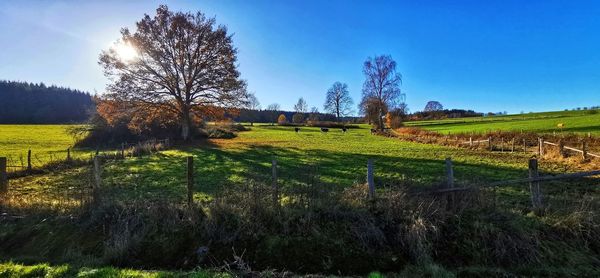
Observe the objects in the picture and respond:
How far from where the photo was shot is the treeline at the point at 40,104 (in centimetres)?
9950

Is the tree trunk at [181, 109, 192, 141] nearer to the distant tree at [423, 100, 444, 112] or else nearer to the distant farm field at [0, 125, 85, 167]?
the distant farm field at [0, 125, 85, 167]

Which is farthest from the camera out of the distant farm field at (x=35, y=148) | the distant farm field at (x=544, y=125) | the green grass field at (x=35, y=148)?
the distant farm field at (x=544, y=125)

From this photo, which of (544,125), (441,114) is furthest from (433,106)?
(544,125)

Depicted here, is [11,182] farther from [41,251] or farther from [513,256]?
[513,256]

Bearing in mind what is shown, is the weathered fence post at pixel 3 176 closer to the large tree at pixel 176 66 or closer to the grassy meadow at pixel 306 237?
the grassy meadow at pixel 306 237

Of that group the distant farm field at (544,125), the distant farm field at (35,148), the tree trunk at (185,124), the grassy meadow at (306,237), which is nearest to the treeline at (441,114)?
the distant farm field at (544,125)

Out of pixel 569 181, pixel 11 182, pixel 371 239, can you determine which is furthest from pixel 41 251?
pixel 569 181

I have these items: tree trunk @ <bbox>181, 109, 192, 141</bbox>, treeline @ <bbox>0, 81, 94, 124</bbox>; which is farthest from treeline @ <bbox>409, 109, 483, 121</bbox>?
treeline @ <bbox>0, 81, 94, 124</bbox>

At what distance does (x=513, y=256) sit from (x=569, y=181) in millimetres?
10637

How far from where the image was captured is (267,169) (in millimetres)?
18969

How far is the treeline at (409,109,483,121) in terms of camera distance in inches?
4144

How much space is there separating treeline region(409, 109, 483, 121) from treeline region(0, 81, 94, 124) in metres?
98.5

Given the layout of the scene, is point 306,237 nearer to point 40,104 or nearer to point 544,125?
point 544,125

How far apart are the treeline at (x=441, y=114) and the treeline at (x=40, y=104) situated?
9851cm
